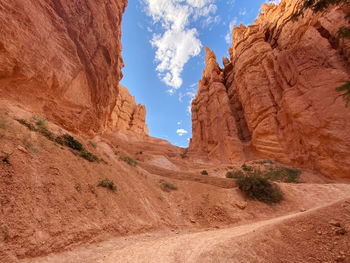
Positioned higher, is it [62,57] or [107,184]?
[62,57]

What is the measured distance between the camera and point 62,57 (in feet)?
38.5

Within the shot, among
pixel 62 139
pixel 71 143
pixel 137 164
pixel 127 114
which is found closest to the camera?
pixel 62 139

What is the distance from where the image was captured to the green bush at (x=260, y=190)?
10.9 metres

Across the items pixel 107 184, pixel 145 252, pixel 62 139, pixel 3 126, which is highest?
pixel 62 139

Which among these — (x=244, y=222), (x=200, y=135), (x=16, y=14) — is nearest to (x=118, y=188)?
(x=244, y=222)

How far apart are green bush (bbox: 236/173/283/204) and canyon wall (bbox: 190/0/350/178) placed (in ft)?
40.1

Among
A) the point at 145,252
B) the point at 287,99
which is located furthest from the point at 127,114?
the point at 145,252

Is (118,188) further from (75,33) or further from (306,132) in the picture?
(306,132)

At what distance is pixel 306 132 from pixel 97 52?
85.1 ft

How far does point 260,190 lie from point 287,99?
17.9m

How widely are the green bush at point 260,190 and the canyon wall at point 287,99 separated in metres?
12.2

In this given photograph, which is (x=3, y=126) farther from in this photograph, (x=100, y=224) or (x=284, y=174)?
(x=284, y=174)

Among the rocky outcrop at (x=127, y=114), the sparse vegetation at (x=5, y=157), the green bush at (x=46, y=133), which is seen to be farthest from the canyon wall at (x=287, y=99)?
the rocky outcrop at (x=127, y=114)

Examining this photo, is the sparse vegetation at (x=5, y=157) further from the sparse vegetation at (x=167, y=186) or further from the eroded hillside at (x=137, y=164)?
the sparse vegetation at (x=167, y=186)
